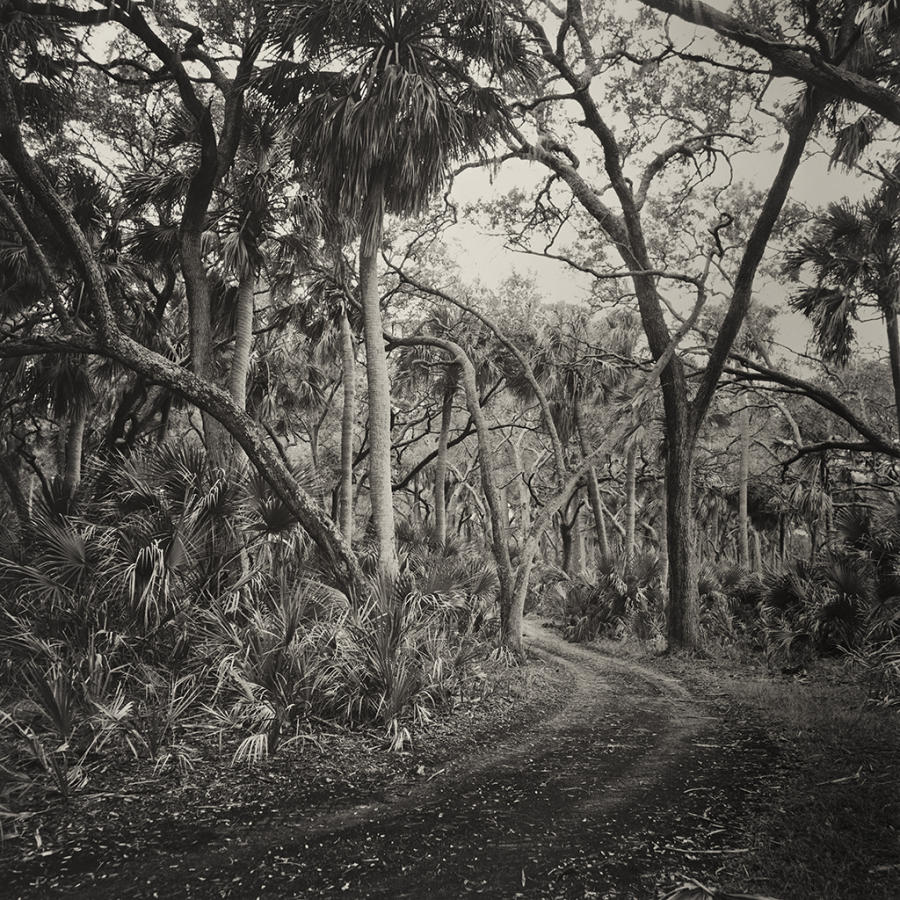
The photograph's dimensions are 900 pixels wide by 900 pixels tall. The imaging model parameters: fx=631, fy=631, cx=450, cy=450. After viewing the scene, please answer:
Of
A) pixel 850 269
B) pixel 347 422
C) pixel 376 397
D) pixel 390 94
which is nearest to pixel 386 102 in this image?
pixel 390 94

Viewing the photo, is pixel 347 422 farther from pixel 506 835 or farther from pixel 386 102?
pixel 506 835

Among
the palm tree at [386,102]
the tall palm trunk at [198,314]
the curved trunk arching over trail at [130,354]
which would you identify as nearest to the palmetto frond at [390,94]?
the palm tree at [386,102]

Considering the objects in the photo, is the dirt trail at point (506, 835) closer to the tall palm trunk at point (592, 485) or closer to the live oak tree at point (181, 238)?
the live oak tree at point (181, 238)

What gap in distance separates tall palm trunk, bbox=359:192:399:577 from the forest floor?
329 cm

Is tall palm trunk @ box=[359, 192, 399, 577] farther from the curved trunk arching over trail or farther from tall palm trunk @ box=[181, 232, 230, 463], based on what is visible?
tall palm trunk @ box=[181, 232, 230, 463]

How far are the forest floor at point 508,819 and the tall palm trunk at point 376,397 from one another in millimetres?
3293

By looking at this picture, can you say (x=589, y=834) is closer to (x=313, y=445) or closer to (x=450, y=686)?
(x=450, y=686)

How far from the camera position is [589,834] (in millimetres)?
4125

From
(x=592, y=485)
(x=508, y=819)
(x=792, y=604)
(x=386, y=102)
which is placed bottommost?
(x=508, y=819)

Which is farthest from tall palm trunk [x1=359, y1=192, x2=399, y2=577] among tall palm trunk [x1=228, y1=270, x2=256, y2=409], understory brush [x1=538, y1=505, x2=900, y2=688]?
understory brush [x1=538, y1=505, x2=900, y2=688]

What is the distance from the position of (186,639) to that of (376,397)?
174 inches

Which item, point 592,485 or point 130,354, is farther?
point 592,485

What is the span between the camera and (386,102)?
8.29 m

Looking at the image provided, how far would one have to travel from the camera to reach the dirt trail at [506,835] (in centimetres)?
350
